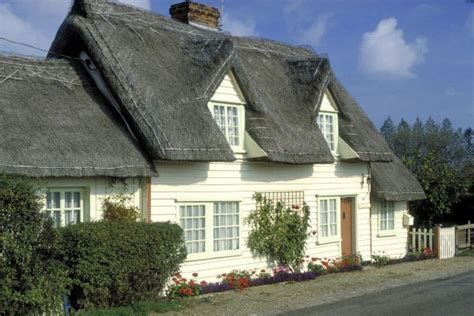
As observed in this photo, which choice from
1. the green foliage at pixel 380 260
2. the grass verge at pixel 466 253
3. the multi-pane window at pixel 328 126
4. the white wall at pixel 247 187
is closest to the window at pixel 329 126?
the multi-pane window at pixel 328 126

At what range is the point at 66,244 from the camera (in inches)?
473

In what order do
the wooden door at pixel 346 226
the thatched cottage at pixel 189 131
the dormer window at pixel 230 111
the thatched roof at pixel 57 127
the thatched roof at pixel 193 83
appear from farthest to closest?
the wooden door at pixel 346 226
the dormer window at pixel 230 111
the thatched roof at pixel 193 83
the thatched cottage at pixel 189 131
the thatched roof at pixel 57 127

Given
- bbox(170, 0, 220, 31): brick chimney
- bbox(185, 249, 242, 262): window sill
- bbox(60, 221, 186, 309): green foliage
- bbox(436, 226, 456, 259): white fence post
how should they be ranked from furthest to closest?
bbox(436, 226, 456, 259): white fence post
bbox(170, 0, 220, 31): brick chimney
bbox(185, 249, 242, 262): window sill
bbox(60, 221, 186, 309): green foliage

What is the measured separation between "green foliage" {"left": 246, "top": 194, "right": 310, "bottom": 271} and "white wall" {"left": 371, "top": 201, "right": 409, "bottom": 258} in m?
4.39

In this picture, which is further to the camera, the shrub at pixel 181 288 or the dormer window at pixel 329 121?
the dormer window at pixel 329 121

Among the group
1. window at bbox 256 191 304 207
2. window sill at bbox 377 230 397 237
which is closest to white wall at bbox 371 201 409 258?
window sill at bbox 377 230 397 237

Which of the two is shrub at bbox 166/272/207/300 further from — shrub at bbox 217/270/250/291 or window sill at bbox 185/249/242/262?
shrub at bbox 217/270/250/291

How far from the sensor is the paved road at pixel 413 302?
13.2 meters

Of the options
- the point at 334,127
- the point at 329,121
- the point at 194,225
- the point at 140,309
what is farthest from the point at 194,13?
the point at 140,309

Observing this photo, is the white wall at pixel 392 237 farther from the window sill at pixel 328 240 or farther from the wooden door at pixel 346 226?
the window sill at pixel 328 240

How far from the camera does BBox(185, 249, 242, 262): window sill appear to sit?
15.7 m

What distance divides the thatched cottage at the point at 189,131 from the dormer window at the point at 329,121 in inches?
1.6

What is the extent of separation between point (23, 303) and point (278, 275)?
8.01 metres

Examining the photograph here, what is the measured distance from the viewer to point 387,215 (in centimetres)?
2291
